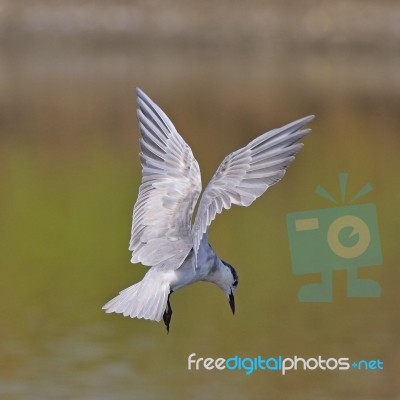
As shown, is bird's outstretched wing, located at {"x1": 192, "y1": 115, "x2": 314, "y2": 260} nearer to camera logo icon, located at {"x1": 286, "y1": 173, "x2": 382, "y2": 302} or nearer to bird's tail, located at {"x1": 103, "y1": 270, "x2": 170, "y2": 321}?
bird's tail, located at {"x1": 103, "y1": 270, "x2": 170, "y2": 321}

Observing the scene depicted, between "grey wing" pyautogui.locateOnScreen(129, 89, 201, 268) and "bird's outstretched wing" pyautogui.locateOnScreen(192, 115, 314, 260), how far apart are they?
102 millimetres

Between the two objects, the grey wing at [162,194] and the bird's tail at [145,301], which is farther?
the grey wing at [162,194]

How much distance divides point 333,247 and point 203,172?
3.32 metres

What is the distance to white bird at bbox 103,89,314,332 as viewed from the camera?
3910 millimetres

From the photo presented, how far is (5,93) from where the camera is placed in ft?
57.6

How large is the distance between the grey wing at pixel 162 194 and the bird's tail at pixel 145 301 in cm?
7

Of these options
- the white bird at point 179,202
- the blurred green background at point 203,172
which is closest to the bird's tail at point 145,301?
the white bird at point 179,202

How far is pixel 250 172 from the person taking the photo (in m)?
4.14

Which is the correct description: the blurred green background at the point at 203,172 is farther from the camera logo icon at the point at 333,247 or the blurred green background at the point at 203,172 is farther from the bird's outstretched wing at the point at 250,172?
the bird's outstretched wing at the point at 250,172

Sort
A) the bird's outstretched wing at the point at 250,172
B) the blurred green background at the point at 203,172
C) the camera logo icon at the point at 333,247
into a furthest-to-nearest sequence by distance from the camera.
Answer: the camera logo icon at the point at 333,247
the blurred green background at the point at 203,172
the bird's outstretched wing at the point at 250,172

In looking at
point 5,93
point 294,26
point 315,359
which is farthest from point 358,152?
point 294,26

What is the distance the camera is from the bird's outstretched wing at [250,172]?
13.2 feet

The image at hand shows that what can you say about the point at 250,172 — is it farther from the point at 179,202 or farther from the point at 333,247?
the point at 333,247

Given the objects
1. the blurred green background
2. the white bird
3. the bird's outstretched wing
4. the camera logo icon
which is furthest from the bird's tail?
the camera logo icon
